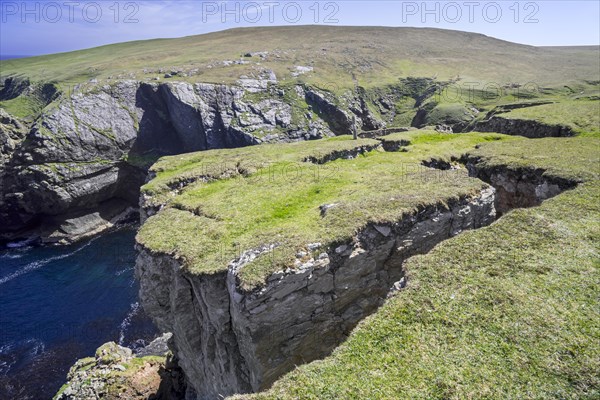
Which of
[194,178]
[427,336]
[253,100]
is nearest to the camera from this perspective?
[427,336]

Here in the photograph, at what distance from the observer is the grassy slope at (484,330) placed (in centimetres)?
1010

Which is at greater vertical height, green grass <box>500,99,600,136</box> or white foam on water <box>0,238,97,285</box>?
green grass <box>500,99,600,136</box>

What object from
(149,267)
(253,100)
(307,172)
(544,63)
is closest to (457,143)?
(307,172)

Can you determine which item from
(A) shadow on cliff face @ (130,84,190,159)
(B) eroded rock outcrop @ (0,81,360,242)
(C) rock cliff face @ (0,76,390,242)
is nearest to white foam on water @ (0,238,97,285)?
(B) eroded rock outcrop @ (0,81,360,242)

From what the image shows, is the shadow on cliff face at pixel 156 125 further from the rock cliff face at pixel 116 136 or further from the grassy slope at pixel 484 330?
the grassy slope at pixel 484 330

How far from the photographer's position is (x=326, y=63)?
148m

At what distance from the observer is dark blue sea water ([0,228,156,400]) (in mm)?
37875

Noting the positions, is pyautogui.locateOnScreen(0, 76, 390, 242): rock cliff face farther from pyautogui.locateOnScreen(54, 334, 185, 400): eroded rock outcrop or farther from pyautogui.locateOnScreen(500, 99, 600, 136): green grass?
pyautogui.locateOnScreen(500, 99, 600, 136): green grass

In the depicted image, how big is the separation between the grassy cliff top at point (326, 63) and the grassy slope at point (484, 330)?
10946cm

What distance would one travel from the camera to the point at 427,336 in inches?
463

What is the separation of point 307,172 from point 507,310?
2035 centimetres

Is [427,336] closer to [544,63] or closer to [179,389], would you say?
[179,389]

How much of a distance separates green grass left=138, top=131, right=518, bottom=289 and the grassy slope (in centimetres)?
495

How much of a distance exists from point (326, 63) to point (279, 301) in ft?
480
